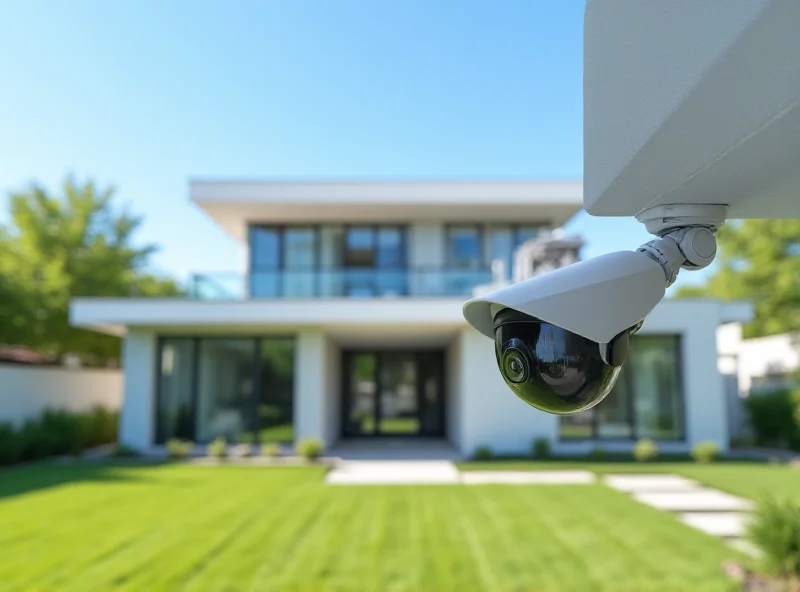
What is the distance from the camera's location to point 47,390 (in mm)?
16422

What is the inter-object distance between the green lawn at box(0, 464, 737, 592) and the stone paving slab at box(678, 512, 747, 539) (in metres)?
0.33

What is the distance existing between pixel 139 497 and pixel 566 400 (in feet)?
32.5

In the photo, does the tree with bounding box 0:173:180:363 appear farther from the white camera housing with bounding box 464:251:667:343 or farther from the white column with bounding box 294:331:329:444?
the white camera housing with bounding box 464:251:667:343

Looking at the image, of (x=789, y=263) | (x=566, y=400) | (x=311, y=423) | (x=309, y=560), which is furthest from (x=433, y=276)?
(x=789, y=263)

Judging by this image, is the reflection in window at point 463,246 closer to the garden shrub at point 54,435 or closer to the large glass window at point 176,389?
the large glass window at point 176,389

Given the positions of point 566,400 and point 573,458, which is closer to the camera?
point 566,400

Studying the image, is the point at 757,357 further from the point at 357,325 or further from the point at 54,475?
the point at 54,475

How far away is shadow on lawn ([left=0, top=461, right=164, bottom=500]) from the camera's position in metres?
10.8

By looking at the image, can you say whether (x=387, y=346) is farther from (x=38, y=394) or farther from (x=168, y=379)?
(x=38, y=394)

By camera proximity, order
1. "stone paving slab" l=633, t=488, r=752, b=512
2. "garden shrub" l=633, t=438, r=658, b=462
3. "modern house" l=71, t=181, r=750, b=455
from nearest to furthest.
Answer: "stone paving slab" l=633, t=488, r=752, b=512 < "garden shrub" l=633, t=438, r=658, b=462 < "modern house" l=71, t=181, r=750, b=455

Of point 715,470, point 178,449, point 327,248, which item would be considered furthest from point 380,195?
point 715,470

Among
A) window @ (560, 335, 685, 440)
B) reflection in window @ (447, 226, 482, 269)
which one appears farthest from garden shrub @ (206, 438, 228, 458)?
window @ (560, 335, 685, 440)

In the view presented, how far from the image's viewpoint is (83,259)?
76.9 ft

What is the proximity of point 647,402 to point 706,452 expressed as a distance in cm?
213
